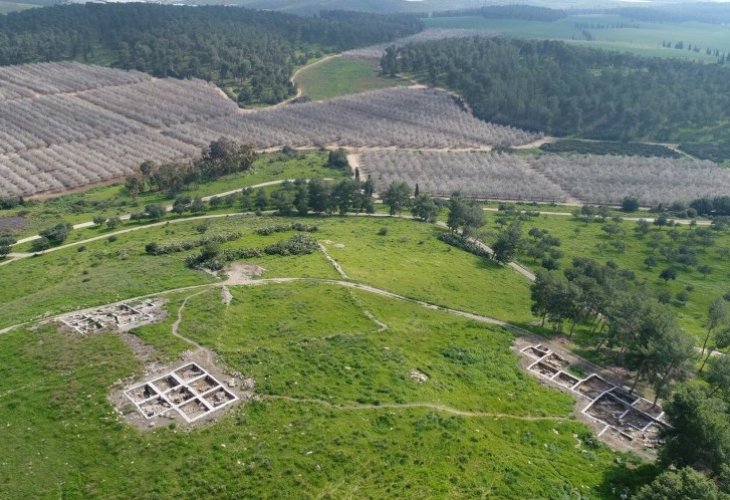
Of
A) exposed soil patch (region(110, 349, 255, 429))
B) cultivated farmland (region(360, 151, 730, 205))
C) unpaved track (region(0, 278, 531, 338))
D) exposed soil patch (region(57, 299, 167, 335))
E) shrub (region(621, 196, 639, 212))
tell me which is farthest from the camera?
cultivated farmland (region(360, 151, 730, 205))

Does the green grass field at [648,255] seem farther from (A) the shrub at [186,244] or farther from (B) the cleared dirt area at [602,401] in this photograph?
(A) the shrub at [186,244]

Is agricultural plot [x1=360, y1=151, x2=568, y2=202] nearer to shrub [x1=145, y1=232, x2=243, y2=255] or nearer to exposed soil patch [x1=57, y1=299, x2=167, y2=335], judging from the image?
shrub [x1=145, y1=232, x2=243, y2=255]

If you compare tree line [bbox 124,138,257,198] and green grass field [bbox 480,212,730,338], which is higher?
tree line [bbox 124,138,257,198]

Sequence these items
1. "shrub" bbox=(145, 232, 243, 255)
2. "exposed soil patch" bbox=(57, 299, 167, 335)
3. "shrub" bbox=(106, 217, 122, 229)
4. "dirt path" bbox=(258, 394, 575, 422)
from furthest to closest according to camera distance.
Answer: "shrub" bbox=(106, 217, 122, 229) < "shrub" bbox=(145, 232, 243, 255) < "exposed soil patch" bbox=(57, 299, 167, 335) < "dirt path" bbox=(258, 394, 575, 422)

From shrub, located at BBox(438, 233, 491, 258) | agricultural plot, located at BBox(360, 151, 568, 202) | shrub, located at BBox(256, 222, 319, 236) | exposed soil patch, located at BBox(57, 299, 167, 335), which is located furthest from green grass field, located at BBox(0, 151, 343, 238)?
shrub, located at BBox(438, 233, 491, 258)

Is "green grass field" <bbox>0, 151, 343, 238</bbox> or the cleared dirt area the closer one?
the cleared dirt area

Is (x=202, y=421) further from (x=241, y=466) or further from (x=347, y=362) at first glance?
(x=347, y=362)

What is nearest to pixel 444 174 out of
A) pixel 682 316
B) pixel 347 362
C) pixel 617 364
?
pixel 682 316

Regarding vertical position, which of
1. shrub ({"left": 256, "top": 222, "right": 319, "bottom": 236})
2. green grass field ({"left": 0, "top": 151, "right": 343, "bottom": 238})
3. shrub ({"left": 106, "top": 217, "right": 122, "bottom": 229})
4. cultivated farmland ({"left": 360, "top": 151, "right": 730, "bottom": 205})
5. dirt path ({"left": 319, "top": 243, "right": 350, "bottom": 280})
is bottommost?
cultivated farmland ({"left": 360, "top": 151, "right": 730, "bottom": 205})
